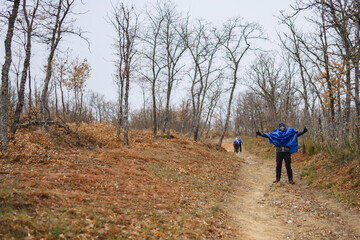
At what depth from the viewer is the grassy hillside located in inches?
160

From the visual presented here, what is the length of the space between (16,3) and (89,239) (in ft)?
27.8

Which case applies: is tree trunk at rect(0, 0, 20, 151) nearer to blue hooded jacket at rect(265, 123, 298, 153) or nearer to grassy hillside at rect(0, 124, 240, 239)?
grassy hillside at rect(0, 124, 240, 239)

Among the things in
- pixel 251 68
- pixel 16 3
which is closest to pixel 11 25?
pixel 16 3

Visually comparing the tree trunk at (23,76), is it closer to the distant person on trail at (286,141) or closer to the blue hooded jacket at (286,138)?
the distant person on trail at (286,141)

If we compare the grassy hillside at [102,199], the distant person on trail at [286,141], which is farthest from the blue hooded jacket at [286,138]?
the grassy hillside at [102,199]

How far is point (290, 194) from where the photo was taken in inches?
335

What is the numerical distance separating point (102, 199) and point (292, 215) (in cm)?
497

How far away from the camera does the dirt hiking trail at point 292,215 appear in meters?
5.45

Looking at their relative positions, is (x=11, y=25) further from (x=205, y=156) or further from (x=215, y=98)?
(x=215, y=98)

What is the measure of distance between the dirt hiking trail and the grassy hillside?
58 cm

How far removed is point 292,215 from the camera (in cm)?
663

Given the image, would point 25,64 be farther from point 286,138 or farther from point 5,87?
point 286,138

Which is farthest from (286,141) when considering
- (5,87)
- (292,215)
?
(5,87)

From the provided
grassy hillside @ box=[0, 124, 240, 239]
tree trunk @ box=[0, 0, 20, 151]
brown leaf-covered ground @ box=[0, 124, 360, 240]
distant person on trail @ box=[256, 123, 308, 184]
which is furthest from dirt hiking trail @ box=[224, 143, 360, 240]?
tree trunk @ box=[0, 0, 20, 151]
